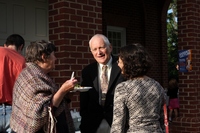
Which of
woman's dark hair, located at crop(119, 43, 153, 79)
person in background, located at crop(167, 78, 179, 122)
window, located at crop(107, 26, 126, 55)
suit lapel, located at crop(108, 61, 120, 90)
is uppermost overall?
window, located at crop(107, 26, 126, 55)

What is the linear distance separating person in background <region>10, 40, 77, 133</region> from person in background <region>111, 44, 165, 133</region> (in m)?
0.46

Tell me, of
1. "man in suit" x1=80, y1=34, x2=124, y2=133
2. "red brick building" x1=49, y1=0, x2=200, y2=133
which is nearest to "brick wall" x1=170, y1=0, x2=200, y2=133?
"red brick building" x1=49, y1=0, x2=200, y2=133

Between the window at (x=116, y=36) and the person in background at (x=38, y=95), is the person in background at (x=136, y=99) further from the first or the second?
the window at (x=116, y=36)

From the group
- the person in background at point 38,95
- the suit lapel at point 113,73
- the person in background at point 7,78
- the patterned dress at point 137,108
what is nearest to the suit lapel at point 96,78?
the suit lapel at point 113,73

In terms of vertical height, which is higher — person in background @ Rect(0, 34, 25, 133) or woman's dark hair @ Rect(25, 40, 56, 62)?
woman's dark hair @ Rect(25, 40, 56, 62)

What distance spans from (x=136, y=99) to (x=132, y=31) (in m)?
7.65

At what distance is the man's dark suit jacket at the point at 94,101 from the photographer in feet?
11.5

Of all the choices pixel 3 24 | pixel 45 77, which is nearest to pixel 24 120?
pixel 45 77

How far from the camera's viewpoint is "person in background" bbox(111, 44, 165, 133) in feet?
9.24

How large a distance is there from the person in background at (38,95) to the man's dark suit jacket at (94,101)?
561 millimetres

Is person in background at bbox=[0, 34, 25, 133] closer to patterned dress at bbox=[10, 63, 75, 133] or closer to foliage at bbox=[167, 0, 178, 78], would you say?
patterned dress at bbox=[10, 63, 75, 133]

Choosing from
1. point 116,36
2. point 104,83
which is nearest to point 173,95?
point 116,36

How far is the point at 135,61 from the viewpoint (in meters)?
2.89

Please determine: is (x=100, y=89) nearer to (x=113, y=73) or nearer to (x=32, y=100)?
(x=113, y=73)
